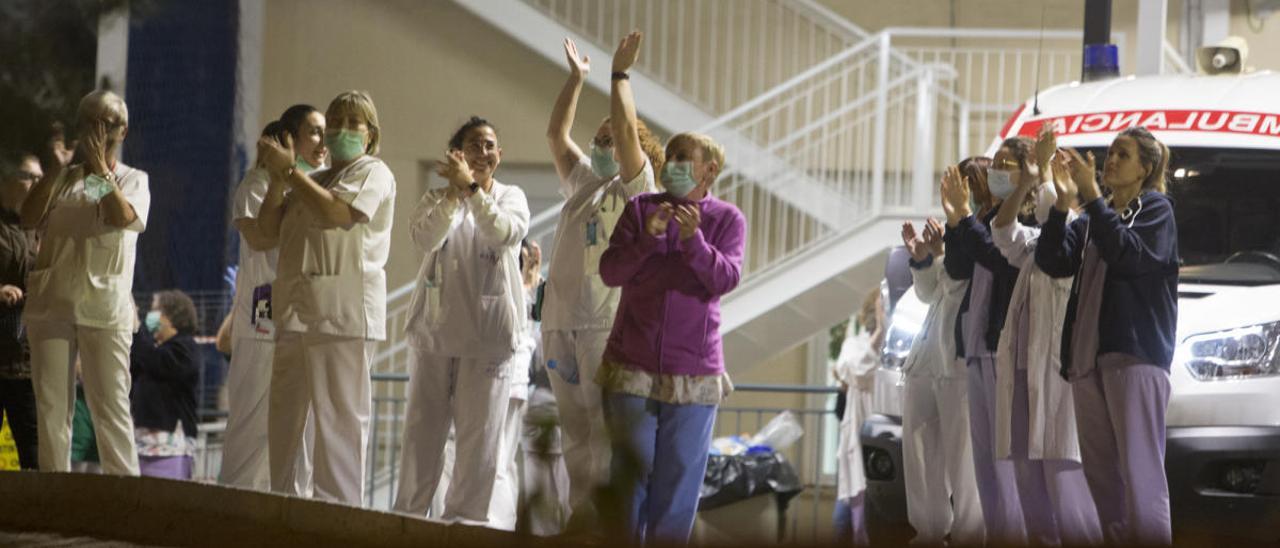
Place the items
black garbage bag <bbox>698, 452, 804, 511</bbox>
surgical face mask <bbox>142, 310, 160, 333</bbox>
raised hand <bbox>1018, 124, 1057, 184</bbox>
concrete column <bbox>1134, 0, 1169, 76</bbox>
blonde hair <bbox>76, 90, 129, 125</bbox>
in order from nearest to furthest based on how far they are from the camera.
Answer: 1. raised hand <bbox>1018, 124, 1057, 184</bbox>
2. blonde hair <bbox>76, 90, 129, 125</bbox>
3. black garbage bag <bbox>698, 452, 804, 511</bbox>
4. surgical face mask <bbox>142, 310, 160, 333</bbox>
5. concrete column <bbox>1134, 0, 1169, 76</bbox>

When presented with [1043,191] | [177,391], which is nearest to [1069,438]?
[1043,191]

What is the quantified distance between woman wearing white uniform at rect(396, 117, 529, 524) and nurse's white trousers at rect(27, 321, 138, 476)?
3.13ft

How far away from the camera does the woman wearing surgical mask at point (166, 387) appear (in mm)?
8047

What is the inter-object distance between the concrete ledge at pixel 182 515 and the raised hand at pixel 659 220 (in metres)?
1.13

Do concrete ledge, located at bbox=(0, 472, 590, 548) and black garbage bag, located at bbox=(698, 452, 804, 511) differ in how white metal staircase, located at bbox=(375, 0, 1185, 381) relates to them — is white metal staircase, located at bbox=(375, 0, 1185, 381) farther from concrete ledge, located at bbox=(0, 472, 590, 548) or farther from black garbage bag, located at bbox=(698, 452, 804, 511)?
concrete ledge, located at bbox=(0, 472, 590, 548)

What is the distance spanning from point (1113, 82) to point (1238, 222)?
3.17 feet

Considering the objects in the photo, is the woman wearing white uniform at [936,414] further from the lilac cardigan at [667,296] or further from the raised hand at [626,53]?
the lilac cardigan at [667,296]

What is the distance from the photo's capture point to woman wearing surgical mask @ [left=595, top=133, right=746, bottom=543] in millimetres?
5230

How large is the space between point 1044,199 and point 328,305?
2.29 metres

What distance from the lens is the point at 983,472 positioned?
20.7 feet

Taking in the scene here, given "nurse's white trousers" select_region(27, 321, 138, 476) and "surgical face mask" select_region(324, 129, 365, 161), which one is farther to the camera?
"nurse's white trousers" select_region(27, 321, 138, 476)

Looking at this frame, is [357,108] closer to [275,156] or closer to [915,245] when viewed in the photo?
[275,156]

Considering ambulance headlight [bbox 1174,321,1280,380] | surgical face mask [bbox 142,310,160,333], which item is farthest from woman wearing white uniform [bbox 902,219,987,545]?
surgical face mask [bbox 142,310,160,333]

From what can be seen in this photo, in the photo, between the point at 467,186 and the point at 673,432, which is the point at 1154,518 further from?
the point at 467,186
